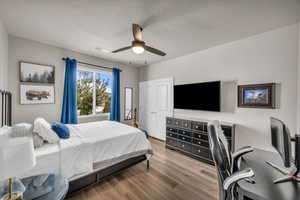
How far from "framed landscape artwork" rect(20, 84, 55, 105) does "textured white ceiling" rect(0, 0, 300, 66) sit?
3.62ft

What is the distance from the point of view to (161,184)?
2.12m

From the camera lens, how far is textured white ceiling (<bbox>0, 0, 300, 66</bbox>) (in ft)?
5.63

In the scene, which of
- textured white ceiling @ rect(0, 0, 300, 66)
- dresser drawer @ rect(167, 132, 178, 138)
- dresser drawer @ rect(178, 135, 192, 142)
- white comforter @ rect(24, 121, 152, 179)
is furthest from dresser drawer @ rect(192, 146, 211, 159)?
textured white ceiling @ rect(0, 0, 300, 66)

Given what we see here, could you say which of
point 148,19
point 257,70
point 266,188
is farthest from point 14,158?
point 257,70

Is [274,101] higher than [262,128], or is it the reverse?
[274,101]

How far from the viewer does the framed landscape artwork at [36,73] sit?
111 inches

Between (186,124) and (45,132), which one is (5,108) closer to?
(45,132)

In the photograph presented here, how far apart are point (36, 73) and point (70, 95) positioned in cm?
86

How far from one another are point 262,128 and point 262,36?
1809 mm

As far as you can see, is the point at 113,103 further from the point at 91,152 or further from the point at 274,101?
the point at 274,101

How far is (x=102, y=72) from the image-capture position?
4250 millimetres

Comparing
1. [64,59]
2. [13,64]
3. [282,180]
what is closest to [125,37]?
[64,59]

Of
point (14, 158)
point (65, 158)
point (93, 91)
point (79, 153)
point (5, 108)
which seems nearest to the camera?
point (14, 158)

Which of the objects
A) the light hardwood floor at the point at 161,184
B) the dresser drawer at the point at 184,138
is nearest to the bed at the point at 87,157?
the light hardwood floor at the point at 161,184
